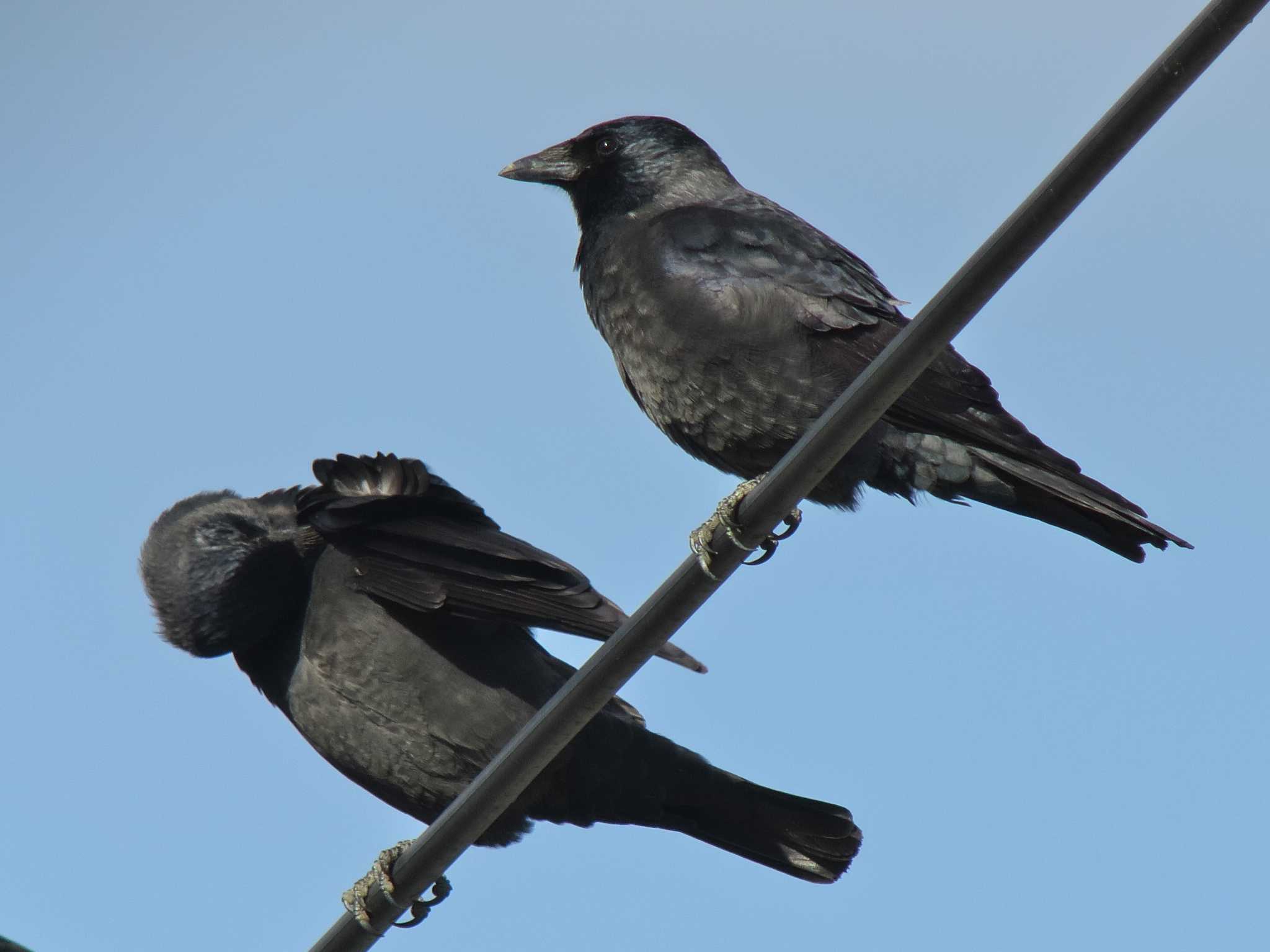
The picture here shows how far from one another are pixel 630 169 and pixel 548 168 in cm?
45

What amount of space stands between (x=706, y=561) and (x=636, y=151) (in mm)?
3741

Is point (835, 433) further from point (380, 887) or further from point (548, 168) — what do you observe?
point (548, 168)

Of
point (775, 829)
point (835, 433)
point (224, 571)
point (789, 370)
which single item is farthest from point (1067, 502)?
point (224, 571)

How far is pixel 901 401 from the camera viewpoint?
17.7 feet

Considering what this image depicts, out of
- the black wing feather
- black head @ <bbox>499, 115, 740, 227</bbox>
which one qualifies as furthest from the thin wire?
black head @ <bbox>499, 115, 740, 227</bbox>

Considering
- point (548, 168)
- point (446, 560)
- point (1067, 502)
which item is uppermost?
point (548, 168)

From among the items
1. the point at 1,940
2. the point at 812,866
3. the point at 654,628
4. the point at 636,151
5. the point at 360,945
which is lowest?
the point at 1,940

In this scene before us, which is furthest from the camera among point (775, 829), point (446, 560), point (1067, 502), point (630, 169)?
point (630, 169)

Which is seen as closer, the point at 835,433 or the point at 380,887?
the point at 835,433

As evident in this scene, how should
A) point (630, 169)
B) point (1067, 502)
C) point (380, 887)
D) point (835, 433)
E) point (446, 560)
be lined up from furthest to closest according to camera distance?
point (630, 169), point (446, 560), point (1067, 502), point (380, 887), point (835, 433)

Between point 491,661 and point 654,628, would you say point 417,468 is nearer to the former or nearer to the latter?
point 491,661

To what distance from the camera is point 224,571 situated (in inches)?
229

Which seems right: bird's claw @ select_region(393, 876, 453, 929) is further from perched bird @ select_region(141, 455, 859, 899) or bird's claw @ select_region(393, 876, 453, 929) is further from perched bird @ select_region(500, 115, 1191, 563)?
perched bird @ select_region(500, 115, 1191, 563)

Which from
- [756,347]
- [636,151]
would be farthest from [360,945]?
[636,151]
